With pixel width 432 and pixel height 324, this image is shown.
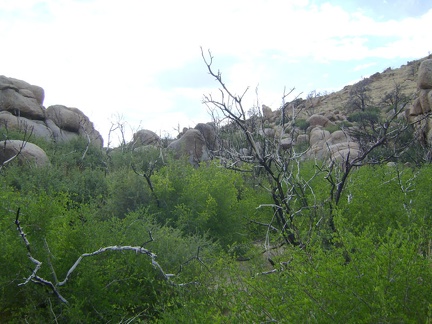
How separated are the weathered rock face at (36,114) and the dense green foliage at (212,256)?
407 inches

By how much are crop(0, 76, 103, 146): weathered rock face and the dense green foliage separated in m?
10.3

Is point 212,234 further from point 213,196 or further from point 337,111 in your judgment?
point 337,111

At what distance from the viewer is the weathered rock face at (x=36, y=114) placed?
75.9 feet

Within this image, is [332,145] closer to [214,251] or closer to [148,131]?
[148,131]

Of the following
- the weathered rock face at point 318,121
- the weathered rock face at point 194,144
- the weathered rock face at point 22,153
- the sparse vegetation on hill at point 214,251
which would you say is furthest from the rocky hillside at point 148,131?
the sparse vegetation on hill at point 214,251

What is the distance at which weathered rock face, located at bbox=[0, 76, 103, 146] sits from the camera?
2313 cm

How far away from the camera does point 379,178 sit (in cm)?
1064

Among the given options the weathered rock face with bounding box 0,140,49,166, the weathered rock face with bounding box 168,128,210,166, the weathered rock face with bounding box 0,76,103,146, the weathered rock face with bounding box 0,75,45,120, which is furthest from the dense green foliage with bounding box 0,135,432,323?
the weathered rock face with bounding box 0,75,45,120

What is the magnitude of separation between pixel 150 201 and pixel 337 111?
37629mm

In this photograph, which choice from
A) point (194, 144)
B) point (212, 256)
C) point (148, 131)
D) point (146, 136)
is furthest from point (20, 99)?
point (212, 256)

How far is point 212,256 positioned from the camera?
7250 millimetres

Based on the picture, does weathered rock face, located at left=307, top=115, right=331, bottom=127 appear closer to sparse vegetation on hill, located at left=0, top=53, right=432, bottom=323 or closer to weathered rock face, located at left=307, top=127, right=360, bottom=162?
Result: weathered rock face, located at left=307, top=127, right=360, bottom=162

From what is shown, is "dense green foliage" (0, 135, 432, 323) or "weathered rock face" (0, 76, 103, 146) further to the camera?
"weathered rock face" (0, 76, 103, 146)

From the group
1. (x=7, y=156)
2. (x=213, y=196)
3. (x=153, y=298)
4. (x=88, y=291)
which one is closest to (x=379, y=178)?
(x=213, y=196)
